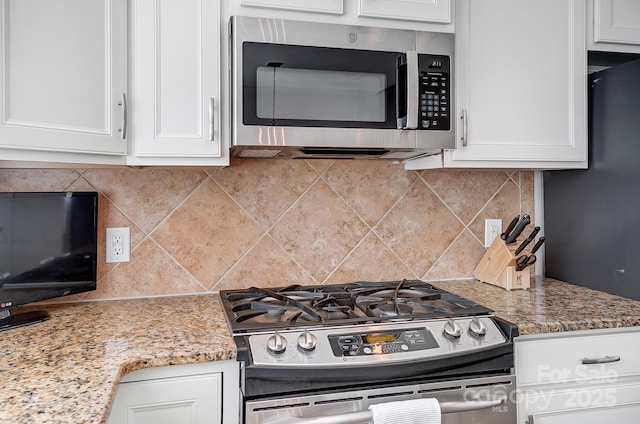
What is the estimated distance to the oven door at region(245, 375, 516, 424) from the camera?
4.09 ft

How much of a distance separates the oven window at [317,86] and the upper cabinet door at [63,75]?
389 mm

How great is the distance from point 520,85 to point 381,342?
1088mm

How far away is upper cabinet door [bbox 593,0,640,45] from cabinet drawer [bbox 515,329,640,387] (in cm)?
109

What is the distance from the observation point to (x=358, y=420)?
1.26 metres

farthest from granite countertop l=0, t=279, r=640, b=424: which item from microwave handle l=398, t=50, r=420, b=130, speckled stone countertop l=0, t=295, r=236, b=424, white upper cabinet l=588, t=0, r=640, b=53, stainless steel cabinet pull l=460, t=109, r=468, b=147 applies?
white upper cabinet l=588, t=0, r=640, b=53

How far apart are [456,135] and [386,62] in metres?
0.36

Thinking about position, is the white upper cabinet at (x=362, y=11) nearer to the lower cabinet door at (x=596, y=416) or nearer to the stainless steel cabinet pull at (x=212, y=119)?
the stainless steel cabinet pull at (x=212, y=119)

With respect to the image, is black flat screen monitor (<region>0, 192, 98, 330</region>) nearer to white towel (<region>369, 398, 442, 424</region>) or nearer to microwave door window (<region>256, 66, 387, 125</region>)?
microwave door window (<region>256, 66, 387, 125</region>)

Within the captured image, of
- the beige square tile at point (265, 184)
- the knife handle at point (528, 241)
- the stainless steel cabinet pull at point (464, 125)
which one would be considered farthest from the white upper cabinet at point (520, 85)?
the beige square tile at point (265, 184)

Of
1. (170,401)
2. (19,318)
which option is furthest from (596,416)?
(19,318)

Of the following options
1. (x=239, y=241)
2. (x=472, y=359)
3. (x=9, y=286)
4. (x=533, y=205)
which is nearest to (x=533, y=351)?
(x=472, y=359)

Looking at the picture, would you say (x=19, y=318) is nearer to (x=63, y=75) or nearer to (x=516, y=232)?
(x=63, y=75)

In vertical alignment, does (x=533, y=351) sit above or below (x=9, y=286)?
below

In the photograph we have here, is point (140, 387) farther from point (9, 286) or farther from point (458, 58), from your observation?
point (458, 58)
